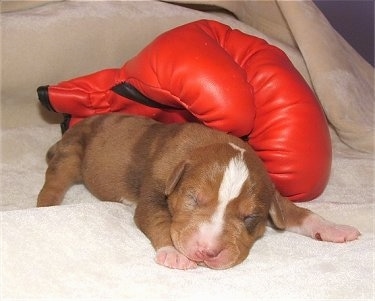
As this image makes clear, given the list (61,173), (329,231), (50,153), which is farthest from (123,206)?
(329,231)

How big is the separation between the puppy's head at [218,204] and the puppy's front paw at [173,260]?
2 centimetres

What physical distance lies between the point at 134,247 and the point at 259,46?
40.3 inches

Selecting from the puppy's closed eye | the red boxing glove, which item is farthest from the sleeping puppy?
the red boxing glove

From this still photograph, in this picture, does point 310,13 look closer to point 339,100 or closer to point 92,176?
point 339,100

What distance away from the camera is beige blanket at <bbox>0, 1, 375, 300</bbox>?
2.00m

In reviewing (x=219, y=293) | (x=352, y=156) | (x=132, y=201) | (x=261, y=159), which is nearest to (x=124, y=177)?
(x=132, y=201)

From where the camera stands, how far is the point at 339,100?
311 cm

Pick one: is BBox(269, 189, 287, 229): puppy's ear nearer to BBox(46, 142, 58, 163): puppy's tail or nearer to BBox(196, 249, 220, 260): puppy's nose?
BBox(196, 249, 220, 260): puppy's nose

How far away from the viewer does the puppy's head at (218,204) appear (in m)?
2.09

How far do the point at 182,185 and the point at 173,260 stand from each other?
9.9 inches

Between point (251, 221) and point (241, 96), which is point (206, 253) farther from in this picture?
point (241, 96)

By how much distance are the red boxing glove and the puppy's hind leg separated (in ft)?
0.98

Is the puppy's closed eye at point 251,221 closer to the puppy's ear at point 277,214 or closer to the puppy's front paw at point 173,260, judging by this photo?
the puppy's ear at point 277,214

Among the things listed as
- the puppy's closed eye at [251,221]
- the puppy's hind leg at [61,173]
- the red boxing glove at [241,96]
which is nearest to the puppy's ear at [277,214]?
the puppy's closed eye at [251,221]
